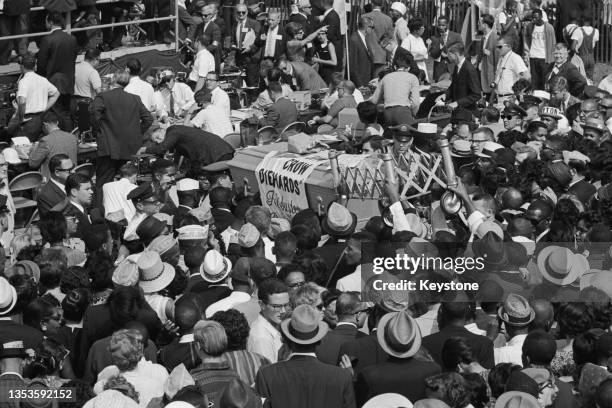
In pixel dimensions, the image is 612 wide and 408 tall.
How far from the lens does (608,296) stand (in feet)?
30.1

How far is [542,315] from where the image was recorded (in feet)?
29.4

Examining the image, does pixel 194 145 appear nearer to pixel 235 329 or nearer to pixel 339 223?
pixel 339 223

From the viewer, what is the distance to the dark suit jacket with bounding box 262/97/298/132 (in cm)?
1692

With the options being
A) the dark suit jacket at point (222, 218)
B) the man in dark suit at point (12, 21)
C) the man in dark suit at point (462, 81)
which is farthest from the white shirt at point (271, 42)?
the dark suit jacket at point (222, 218)

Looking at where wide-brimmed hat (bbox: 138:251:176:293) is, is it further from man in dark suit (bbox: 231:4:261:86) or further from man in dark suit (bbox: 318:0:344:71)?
man in dark suit (bbox: 231:4:261:86)

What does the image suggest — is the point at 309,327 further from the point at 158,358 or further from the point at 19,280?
the point at 19,280

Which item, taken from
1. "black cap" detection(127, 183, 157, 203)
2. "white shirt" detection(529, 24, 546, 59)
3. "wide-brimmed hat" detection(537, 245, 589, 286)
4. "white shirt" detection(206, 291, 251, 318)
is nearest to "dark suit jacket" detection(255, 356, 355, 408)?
"white shirt" detection(206, 291, 251, 318)

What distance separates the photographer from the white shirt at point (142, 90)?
16.7 metres

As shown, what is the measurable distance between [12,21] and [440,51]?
23.6ft

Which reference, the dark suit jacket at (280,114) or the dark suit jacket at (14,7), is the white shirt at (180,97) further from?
Result: the dark suit jacket at (14,7)

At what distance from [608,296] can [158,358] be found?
3064mm

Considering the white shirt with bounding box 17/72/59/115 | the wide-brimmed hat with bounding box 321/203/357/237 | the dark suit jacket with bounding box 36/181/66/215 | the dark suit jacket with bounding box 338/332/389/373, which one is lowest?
the dark suit jacket with bounding box 36/181/66/215

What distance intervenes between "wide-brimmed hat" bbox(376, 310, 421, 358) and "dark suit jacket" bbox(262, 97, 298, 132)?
29.7 ft

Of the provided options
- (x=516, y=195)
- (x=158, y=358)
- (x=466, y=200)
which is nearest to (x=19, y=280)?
(x=158, y=358)
